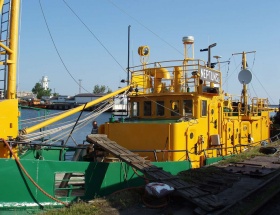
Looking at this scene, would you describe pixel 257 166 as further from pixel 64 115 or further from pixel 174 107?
pixel 64 115

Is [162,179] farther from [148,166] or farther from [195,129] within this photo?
[195,129]

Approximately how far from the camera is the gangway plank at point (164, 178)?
7918 millimetres

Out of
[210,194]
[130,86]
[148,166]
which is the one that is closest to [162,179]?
[148,166]

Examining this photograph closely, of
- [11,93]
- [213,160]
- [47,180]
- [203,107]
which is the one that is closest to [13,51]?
[11,93]

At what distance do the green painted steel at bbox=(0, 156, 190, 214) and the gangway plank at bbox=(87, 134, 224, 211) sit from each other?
0.40 metres

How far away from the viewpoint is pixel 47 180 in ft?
27.4

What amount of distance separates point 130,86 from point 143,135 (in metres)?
2.26

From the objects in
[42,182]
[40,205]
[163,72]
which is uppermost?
[163,72]

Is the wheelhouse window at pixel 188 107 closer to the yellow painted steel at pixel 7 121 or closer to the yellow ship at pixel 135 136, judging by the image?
the yellow ship at pixel 135 136

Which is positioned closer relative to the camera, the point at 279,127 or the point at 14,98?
the point at 14,98

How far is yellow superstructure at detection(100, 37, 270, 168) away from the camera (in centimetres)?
1168

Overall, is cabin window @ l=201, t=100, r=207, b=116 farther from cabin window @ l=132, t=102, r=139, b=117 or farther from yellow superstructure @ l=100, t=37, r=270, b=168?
cabin window @ l=132, t=102, r=139, b=117

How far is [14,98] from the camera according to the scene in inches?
343

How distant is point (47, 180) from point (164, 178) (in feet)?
A: 9.17
